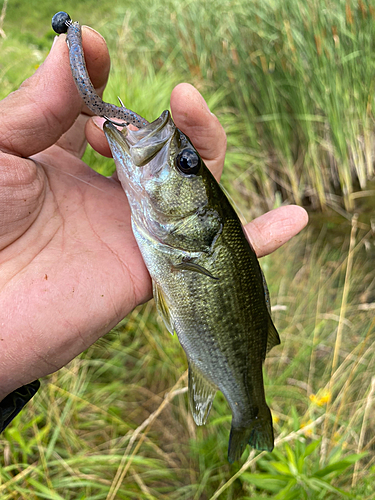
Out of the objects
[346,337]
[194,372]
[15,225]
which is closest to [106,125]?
[15,225]

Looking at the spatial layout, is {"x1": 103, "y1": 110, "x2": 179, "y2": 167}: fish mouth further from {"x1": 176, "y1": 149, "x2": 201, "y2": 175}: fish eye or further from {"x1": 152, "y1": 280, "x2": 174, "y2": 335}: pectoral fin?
{"x1": 152, "y1": 280, "x2": 174, "y2": 335}: pectoral fin

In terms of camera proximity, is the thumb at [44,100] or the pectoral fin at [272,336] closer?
the thumb at [44,100]

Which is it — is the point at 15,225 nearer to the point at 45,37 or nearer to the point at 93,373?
the point at 93,373

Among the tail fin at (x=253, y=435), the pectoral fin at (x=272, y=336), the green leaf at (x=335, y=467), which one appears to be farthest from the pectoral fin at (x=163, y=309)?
the green leaf at (x=335, y=467)

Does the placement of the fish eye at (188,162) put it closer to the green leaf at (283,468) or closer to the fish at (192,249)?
the fish at (192,249)

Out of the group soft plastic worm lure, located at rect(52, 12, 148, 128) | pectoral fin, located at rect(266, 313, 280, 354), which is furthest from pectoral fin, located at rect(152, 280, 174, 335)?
soft plastic worm lure, located at rect(52, 12, 148, 128)

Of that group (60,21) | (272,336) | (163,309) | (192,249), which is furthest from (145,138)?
(272,336)
